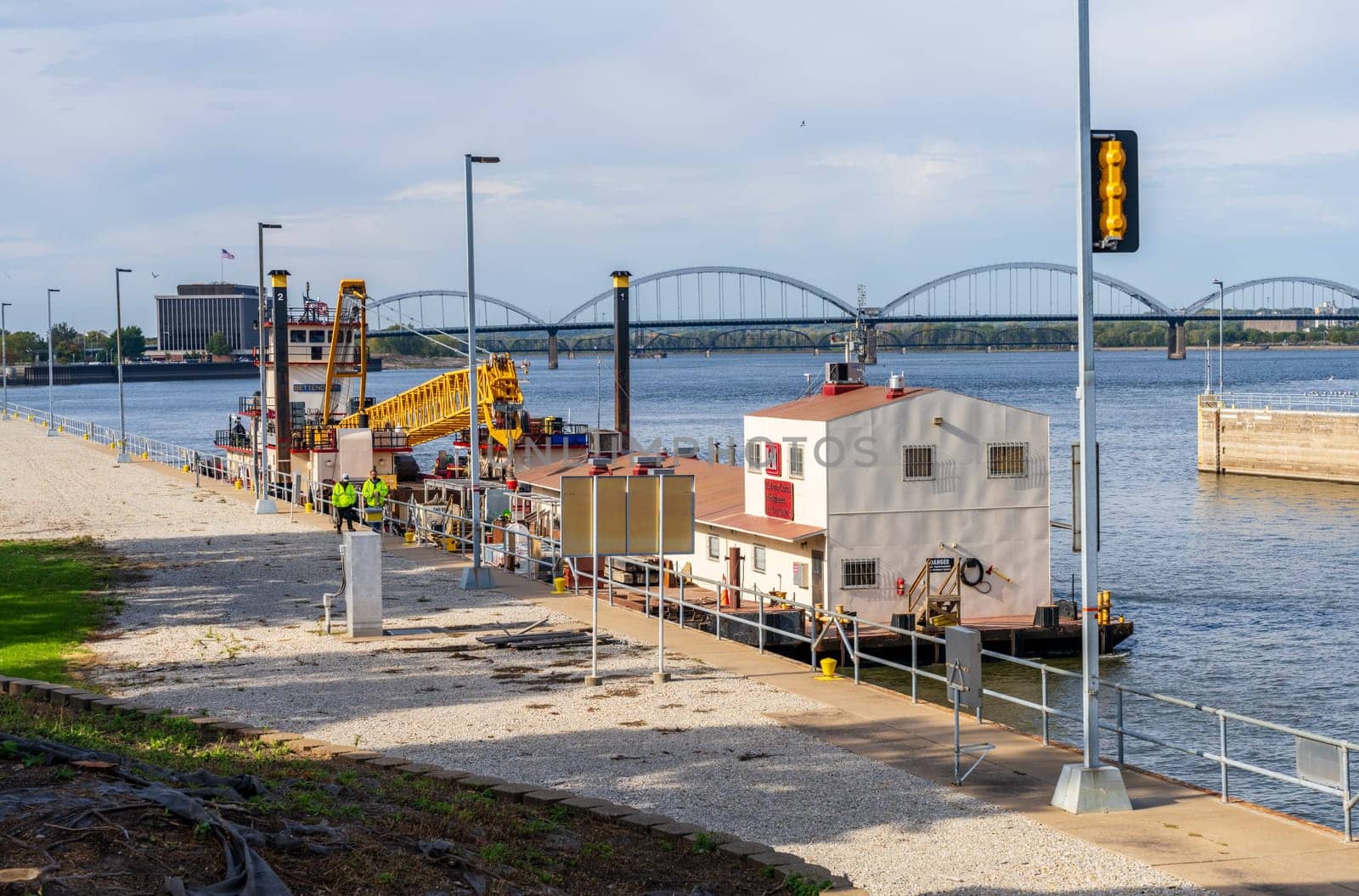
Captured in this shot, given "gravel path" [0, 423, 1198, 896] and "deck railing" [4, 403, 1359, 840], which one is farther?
"deck railing" [4, 403, 1359, 840]

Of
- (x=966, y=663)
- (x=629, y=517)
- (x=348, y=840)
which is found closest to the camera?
(x=348, y=840)

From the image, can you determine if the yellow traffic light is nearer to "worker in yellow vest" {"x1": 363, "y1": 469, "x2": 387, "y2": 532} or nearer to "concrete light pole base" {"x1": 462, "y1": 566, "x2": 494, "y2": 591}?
"concrete light pole base" {"x1": 462, "y1": 566, "x2": 494, "y2": 591}

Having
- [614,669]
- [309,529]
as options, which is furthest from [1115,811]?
[309,529]

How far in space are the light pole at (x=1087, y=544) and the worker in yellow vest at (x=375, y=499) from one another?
1058 inches

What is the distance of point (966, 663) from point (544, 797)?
473cm

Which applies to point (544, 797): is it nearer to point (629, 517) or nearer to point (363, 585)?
point (629, 517)

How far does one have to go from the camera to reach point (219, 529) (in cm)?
4075

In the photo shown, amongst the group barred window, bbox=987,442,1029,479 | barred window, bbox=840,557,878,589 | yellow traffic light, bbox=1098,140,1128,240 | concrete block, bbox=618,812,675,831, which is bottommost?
barred window, bbox=840,557,878,589

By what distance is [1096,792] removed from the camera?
14.1 meters

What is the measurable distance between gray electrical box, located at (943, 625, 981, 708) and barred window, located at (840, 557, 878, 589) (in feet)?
56.0

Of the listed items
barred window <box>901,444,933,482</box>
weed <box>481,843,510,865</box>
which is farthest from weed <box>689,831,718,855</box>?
barred window <box>901,444,933,482</box>

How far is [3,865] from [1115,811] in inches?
384

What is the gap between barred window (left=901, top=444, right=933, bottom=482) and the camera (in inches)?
1293

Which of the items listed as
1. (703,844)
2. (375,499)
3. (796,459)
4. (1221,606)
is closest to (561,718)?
(703,844)
